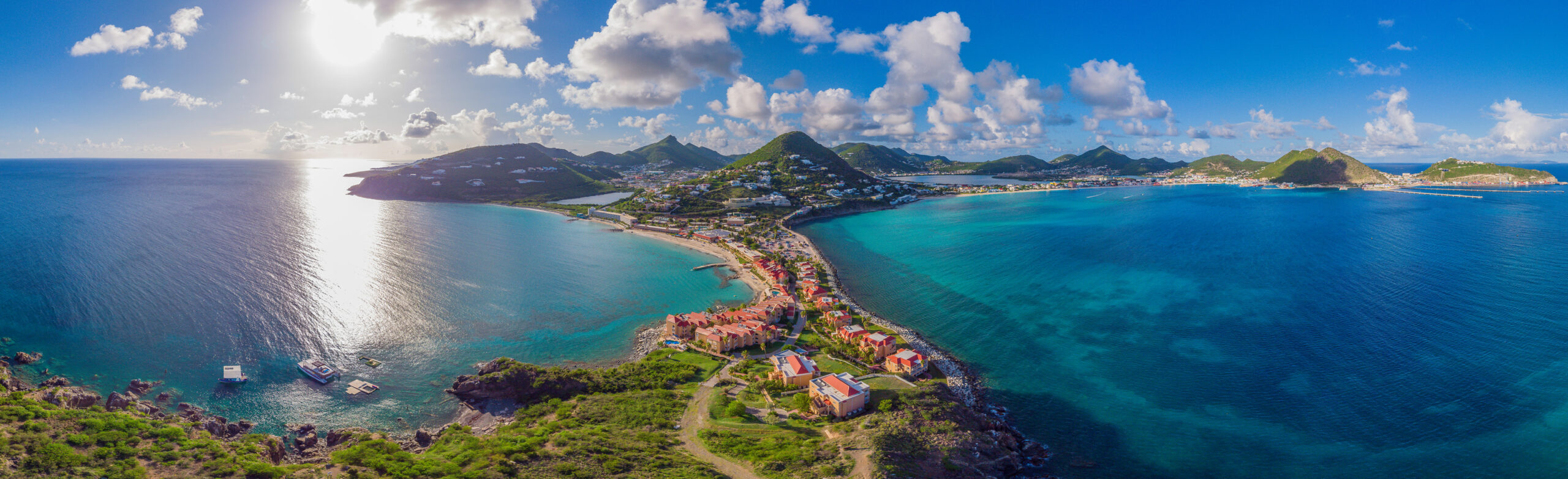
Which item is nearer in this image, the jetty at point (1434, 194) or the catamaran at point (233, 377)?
the catamaran at point (233, 377)

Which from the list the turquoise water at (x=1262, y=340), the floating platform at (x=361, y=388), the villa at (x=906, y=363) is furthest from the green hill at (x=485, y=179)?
the villa at (x=906, y=363)

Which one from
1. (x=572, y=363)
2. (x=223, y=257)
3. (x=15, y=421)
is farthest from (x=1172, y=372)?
(x=223, y=257)

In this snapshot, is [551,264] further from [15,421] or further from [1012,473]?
[1012,473]

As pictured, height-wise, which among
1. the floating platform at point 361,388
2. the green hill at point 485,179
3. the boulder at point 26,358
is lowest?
the floating platform at point 361,388

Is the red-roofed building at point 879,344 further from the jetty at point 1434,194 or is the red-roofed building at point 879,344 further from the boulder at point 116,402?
the jetty at point 1434,194

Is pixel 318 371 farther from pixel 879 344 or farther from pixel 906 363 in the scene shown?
pixel 906 363

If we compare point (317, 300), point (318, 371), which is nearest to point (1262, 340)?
point (318, 371)
